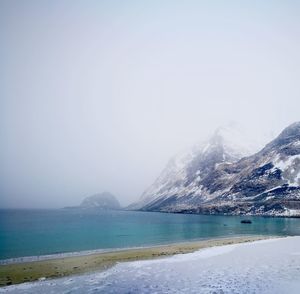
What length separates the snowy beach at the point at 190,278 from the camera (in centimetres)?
3372

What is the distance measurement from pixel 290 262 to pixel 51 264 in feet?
119

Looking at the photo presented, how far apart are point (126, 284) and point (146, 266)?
34.2 ft

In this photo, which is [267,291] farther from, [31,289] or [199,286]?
[31,289]

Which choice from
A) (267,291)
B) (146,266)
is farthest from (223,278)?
(146,266)

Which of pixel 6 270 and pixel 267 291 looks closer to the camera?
pixel 267 291

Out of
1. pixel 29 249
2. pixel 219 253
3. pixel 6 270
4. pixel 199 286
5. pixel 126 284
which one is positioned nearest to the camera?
pixel 199 286

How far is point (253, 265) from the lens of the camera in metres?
45.5

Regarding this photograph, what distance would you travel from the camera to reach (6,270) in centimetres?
4981

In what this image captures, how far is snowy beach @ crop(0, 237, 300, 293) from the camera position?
111 feet

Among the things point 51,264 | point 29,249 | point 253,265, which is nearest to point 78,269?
point 51,264

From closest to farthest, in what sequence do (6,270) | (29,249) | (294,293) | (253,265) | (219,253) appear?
(294,293)
(253,265)
(6,270)
(219,253)
(29,249)

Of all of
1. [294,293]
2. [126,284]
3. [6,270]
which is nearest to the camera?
[294,293]

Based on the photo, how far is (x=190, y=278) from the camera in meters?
38.7

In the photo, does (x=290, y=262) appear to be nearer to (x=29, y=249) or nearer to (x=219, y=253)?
(x=219, y=253)
